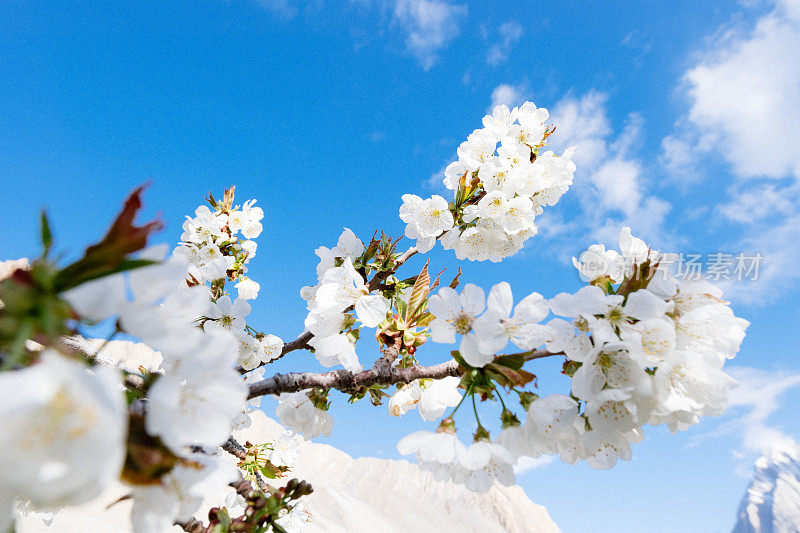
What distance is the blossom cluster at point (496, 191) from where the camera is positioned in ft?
7.47

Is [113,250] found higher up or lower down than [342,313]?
lower down

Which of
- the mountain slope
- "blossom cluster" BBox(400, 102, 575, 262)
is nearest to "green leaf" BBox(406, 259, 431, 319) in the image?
"blossom cluster" BBox(400, 102, 575, 262)

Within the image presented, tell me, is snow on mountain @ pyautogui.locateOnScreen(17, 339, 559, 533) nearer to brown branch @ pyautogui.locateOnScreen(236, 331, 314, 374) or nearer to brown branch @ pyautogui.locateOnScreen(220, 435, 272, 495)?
brown branch @ pyautogui.locateOnScreen(220, 435, 272, 495)

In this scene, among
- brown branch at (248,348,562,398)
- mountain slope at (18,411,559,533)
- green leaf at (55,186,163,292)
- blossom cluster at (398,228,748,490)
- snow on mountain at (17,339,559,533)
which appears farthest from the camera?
mountain slope at (18,411,559,533)

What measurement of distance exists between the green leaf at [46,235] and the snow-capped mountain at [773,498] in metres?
150

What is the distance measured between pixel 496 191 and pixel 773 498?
6855 inches

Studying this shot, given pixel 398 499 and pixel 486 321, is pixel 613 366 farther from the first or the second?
pixel 398 499

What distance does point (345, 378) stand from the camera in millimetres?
1540

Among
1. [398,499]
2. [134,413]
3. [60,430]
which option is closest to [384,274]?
[134,413]

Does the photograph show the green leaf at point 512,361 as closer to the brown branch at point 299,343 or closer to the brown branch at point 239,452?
the brown branch at point 299,343

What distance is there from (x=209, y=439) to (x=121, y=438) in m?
0.16

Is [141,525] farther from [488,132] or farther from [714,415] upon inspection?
[488,132]

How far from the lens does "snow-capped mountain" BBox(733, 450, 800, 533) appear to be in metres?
111

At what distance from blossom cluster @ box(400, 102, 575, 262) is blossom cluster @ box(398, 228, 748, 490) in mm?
1049
